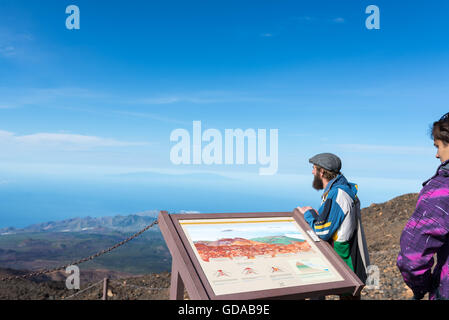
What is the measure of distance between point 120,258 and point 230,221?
66715mm

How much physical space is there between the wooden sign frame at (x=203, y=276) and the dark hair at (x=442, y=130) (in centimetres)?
148

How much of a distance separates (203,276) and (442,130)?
211 cm

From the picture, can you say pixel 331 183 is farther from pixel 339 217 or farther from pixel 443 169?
pixel 443 169

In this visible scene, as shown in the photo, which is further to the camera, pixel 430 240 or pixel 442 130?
pixel 442 130

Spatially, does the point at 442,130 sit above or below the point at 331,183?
above

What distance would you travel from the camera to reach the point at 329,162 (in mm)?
3746

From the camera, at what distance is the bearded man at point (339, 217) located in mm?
3529

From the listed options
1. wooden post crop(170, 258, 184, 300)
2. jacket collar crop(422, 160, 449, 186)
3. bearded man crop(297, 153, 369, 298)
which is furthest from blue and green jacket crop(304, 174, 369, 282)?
wooden post crop(170, 258, 184, 300)

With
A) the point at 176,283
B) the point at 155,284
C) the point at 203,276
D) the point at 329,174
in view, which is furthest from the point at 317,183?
the point at 155,284

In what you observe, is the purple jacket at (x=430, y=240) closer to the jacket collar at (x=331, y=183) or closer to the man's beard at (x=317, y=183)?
the jacket collar at (x=331, y=183)

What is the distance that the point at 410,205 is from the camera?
19.2 m

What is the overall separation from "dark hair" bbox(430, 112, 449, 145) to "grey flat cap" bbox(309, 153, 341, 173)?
112 centimetres
